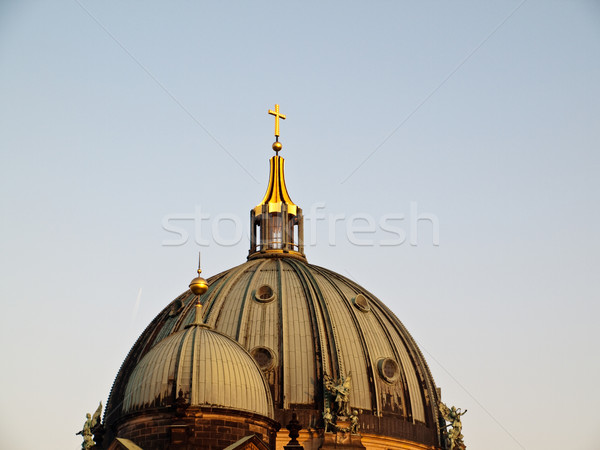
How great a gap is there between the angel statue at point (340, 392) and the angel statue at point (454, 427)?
7.88m

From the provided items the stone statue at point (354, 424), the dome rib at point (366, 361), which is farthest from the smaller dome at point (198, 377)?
the dome rib at point (366, 361)

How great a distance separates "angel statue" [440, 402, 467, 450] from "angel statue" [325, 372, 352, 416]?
310 inches

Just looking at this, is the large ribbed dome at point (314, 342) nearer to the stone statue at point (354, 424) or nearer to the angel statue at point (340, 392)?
the angel statue at point (340, 392)

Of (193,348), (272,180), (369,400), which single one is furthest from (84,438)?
(272,180)

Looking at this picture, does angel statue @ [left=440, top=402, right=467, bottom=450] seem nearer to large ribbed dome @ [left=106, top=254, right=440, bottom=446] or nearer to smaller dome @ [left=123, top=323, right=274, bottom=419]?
large ribbed dome @ [left=106, top=254, right=440, bottom=446]

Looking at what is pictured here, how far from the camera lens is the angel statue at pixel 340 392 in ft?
221

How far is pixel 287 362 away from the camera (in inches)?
2766

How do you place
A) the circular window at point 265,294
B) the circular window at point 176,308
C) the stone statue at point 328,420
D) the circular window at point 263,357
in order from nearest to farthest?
the stone statue at point 328,420 → the circular window at point 263,357 → the circular window at point 265,294 → the circular window at point 176,308

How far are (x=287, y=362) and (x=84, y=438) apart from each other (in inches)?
498

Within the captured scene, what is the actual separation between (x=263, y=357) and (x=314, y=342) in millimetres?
3502

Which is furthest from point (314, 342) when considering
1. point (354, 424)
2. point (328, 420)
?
point (354, 424)

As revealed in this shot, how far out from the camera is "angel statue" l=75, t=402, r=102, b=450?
219 ft

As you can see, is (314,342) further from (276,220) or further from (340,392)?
(276,220)

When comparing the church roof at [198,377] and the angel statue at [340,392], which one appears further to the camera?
the angel statue at [340,392]
